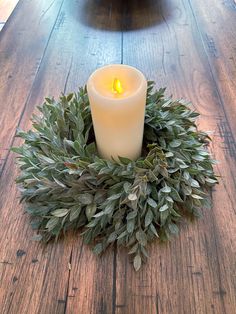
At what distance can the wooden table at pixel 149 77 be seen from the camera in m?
0.41

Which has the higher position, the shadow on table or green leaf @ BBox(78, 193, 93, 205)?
the shadow on table

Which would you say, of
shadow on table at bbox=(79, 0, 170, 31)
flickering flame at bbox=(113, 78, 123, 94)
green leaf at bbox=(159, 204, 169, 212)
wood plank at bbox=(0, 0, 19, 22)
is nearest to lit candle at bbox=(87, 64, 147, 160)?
flickering flame at bbox=(113, 78, 123, 94)

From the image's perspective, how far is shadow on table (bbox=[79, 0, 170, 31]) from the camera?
0.90 metres

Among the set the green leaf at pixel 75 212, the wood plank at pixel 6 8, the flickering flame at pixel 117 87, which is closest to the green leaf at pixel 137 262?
the green leaf at pixel 75 212

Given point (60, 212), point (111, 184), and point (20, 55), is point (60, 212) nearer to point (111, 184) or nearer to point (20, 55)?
point (111, 184)

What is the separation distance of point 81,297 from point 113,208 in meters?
0.12

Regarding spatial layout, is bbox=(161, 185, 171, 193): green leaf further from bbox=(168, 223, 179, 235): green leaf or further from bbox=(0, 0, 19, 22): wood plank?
bbox=(0, 0, 19, 22): wood plank

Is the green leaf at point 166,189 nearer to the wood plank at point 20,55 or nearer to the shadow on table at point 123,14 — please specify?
the wood plank at point 20,55

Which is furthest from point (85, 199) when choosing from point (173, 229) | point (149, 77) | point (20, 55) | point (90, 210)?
point (20, 55)

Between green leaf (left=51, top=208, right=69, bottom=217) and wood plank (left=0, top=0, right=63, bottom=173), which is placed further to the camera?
wood plank (left=0, top=0, right=63, bottom=173)

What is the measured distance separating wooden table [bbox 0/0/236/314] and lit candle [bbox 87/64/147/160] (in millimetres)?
155

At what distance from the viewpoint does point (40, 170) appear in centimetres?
49

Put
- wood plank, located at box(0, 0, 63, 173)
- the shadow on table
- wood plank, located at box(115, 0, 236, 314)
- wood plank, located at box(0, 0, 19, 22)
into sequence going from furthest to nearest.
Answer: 1. wood plank, located at box(0, 0, 19, 22)
2. the shadow on table
3. wood plank, located at box(0, 0, 63, 173)
4. wood plank, located at box(115, 0, 236, 314)

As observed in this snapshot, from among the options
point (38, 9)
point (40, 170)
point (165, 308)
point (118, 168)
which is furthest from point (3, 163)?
point (38, 9)
